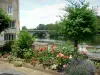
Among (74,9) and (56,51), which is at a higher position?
(74,9)

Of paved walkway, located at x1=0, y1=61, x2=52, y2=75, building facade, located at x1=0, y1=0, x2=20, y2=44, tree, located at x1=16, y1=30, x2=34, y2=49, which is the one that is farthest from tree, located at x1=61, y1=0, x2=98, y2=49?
building facade, located at x1=0, y1=0, x2=20, y2=44

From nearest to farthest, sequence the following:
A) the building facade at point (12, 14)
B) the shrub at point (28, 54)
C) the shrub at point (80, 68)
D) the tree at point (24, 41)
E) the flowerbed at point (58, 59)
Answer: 1. the shrub at point (80, 68)
2. the flowerbed at point (58, 59)
3. the shrub at point (28, 54)
4. the tree at point (24, 41)
5. the building facade at point (12, 14)

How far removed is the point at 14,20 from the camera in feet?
148

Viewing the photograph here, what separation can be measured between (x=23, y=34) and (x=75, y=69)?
765cm

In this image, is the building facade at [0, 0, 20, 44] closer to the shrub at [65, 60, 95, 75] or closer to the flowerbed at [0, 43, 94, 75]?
the flowerbed at [0, 43, 94, 75]

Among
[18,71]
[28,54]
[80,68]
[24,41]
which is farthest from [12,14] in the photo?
[80,68]

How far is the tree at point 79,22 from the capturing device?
1611 centimetres

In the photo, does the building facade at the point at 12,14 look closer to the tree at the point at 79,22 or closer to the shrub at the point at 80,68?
the tree at the point at 79,22

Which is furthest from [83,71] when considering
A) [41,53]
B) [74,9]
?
[74,9]

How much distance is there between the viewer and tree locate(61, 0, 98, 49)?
52.9ft

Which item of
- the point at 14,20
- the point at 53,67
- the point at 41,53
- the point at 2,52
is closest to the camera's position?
the point at 53,67

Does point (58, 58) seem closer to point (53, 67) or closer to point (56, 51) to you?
point (53, 67)

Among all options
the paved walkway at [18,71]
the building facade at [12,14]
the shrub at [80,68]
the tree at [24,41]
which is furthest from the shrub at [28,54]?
the building facade at [12,14]

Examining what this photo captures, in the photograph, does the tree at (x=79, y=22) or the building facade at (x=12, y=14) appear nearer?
the tree at (x=79, y=22)
